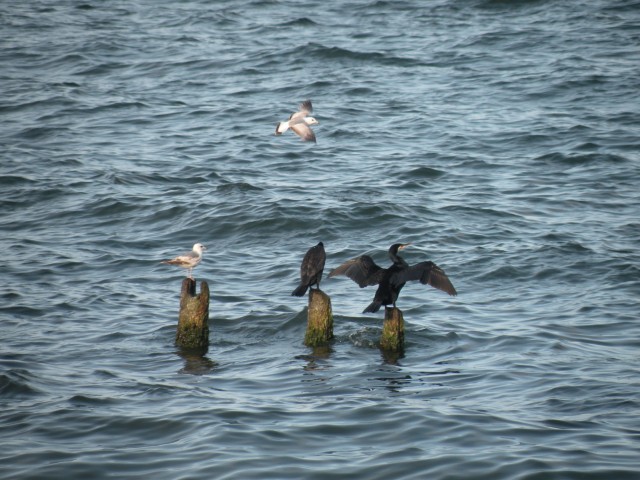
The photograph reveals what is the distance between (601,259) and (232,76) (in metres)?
13.7

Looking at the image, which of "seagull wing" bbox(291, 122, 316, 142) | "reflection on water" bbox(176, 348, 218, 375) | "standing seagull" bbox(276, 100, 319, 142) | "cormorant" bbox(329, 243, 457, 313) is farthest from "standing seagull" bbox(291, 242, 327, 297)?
"seagull wing" bbox(291, 122, 316, 142)

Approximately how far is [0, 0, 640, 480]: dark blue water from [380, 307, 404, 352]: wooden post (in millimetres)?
164

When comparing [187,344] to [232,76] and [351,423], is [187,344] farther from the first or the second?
[232,76]

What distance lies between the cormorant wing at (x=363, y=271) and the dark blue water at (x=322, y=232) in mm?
790

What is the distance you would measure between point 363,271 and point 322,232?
486 cm

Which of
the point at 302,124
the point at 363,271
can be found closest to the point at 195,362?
the point at 363,271

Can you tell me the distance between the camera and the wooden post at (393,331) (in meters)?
10.3

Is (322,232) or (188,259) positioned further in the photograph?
(322,232)

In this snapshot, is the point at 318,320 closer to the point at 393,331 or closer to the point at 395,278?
the point at 393,331

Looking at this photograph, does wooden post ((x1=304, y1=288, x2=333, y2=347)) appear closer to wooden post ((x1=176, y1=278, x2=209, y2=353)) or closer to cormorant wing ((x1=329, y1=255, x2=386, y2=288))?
cormorant wing ((x1=329, y1=255, x2=386, y2=288))

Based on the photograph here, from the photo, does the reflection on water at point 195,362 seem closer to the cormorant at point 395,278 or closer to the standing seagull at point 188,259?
the standing seagull at point 188,259

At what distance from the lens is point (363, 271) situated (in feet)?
34.6

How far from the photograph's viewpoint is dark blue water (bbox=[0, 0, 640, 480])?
880cm

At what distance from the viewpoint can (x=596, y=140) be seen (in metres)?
19.3
